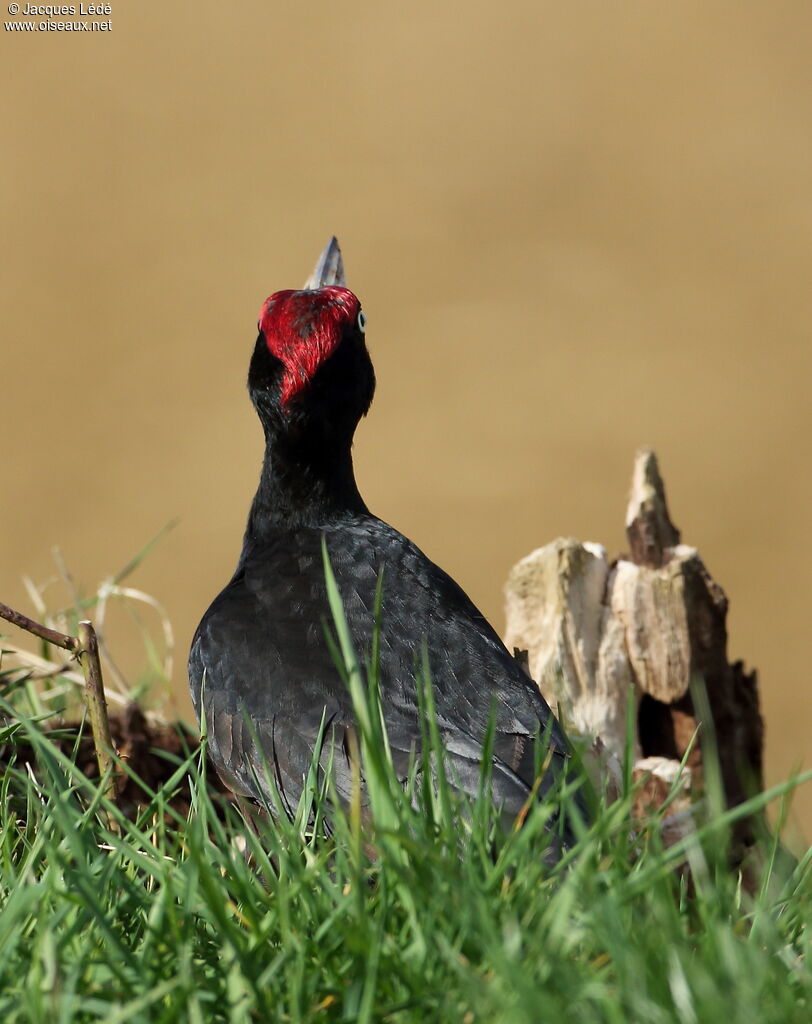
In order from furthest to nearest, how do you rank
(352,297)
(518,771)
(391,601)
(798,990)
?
(352,297), (391,601), (518,771), (798,990)

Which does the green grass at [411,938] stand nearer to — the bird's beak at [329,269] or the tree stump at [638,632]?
the tree stump at [638,632]

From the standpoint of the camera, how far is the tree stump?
152 inches

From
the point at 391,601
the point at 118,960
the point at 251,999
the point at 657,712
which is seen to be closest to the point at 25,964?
the point at 118,960

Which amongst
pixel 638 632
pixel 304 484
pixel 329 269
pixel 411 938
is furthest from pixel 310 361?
pixel 411 938

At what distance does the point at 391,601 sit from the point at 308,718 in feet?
1.53

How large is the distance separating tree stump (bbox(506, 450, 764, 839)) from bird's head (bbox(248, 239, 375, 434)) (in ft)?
3.05

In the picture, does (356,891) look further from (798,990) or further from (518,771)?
(518,771)

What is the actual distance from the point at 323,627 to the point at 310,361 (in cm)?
80

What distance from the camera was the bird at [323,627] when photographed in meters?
2.61

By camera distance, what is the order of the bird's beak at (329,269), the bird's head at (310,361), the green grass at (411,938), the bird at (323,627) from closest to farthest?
1. the green grass at (411,938)
2. the bird at (323,627)
3. the bird's head at (310,361)
4. the bird's beak at (329,269)

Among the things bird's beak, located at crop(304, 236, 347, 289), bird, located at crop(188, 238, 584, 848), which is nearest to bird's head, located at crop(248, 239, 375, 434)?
bird, located at crop(188, 238, 584, 848)

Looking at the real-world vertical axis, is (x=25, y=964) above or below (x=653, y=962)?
below

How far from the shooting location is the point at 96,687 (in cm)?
255

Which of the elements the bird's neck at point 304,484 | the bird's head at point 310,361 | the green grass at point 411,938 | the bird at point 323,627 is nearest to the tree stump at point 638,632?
the bird at point 323,627
